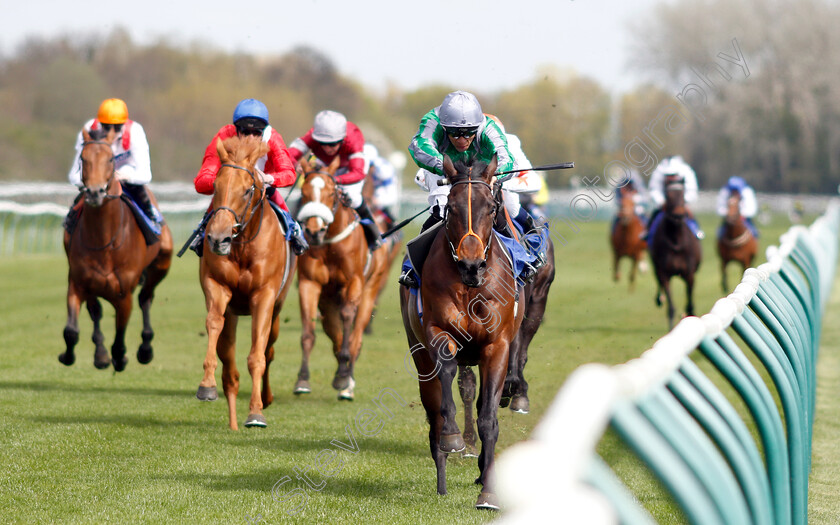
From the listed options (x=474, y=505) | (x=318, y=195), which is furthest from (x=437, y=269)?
(x=318, y=195)

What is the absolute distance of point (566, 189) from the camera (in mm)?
53062

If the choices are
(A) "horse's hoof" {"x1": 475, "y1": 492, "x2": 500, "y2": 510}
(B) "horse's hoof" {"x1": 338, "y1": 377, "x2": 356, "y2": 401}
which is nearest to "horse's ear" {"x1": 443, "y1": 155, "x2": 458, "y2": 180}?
(A) "horse's hoof" {"x1": 475, "y1": 492, "x2": 500, "y2": 510}

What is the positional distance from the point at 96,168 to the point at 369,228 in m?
2.59

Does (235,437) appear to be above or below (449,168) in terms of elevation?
below

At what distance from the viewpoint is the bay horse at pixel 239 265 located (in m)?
6.33

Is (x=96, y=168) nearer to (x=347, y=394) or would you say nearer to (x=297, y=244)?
(x=297, y=244)

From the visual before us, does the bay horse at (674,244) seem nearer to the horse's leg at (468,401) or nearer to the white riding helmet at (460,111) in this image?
the horse's leg at (468,401)

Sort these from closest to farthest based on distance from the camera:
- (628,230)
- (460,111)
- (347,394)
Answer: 1. (460,111)
2. (347,394)
3. (628,230)

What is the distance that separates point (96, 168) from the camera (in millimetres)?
7438

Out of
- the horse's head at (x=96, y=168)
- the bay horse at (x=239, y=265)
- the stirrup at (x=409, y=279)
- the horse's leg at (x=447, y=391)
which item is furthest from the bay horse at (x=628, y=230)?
the horse's leg at (x=447, y=391)

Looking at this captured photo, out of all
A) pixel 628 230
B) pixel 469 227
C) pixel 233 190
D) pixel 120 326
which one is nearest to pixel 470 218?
pixel 469 227

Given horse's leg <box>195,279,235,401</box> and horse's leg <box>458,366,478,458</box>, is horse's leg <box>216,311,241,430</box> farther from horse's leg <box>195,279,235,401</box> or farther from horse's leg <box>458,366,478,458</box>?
horse's leg <box>458,366,478,458</box>

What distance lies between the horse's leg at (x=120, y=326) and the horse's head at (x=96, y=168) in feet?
3.11

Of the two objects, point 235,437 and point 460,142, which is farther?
point 235,437
